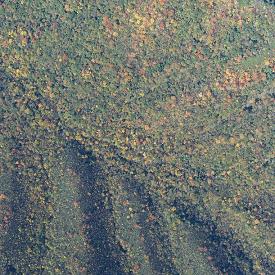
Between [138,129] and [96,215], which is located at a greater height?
[138,129]

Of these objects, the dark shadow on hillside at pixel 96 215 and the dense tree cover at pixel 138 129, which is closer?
the dark shadow on hillside at pixel 96 215

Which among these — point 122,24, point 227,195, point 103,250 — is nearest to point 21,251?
point 103,250

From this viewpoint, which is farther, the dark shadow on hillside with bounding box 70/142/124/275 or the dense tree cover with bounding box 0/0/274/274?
the dense tree cover with bounding box 0/0/274/274

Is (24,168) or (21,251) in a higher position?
(24,168)

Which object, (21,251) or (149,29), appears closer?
(21,251)

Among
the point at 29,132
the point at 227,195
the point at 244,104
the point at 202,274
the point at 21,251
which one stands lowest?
the point at 21,251

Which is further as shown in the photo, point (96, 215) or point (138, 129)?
point (138, 129)

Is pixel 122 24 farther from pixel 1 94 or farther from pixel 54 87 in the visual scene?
pixel 1 94
